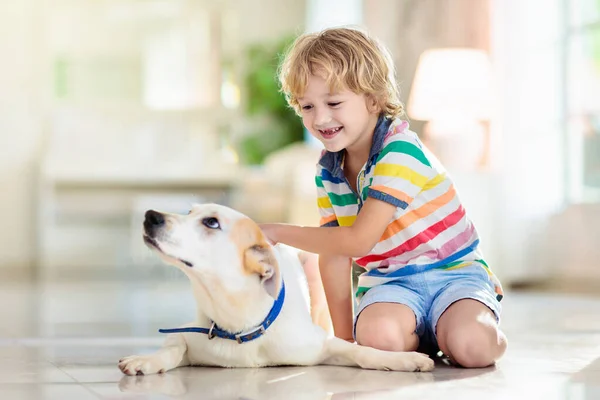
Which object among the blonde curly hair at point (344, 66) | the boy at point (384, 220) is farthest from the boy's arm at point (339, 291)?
the blonde curly hair at point (344, 66)

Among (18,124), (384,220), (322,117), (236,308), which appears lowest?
(18,124)

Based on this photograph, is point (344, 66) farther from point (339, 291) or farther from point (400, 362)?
point (400, 362)

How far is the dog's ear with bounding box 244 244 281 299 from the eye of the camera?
153 centimetres

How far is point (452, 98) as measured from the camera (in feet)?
13.0

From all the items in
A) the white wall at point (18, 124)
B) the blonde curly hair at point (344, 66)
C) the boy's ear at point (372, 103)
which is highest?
the blonde curly hair at point (344, 66)

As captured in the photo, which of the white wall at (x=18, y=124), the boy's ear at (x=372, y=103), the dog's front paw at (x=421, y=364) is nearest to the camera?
the dog's front paw at (x=421, y=364)

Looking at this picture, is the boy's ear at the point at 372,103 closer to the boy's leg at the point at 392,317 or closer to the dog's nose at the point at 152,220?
the boy's leg at the point at 392,317

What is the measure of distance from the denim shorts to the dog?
0.18 m

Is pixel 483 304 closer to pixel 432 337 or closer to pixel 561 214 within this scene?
pixel 432 337

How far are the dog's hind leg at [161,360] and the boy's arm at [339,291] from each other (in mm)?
371

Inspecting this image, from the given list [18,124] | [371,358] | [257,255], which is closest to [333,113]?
[257,255]

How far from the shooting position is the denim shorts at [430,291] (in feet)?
5.82

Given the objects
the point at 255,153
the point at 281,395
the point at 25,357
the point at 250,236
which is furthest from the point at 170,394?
the point at 255,153

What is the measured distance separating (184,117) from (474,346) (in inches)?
205
